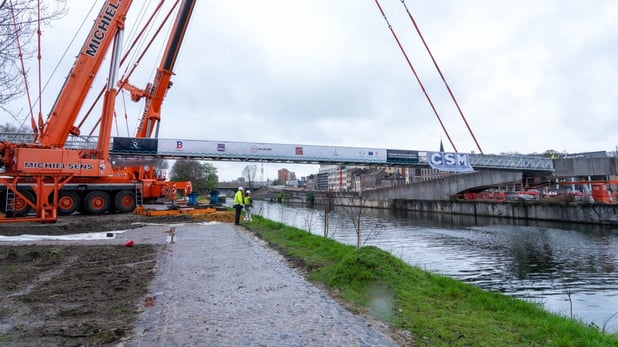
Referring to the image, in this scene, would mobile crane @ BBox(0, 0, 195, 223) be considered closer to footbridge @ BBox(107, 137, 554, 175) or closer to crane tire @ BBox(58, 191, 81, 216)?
crane tire @ BBox(58, 191, 81, 216)

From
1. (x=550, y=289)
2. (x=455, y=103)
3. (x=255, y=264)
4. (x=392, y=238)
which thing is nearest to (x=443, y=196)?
(x=455, y=103)

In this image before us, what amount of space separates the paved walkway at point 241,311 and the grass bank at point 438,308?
22.0 inches

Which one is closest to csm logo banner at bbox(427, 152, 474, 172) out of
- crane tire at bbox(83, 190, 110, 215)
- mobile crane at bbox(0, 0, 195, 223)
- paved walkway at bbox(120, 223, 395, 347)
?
mobile crane at bbox(0, 0, 195, 223)

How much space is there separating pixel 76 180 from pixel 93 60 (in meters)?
7.27

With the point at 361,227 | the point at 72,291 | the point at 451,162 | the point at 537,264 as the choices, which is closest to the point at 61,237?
the point at 72,291

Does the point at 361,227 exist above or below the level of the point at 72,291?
below

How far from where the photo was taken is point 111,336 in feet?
14.3

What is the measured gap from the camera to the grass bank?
4.74 metres

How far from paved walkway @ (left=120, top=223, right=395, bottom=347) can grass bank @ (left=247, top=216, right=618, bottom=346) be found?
1.83 ft

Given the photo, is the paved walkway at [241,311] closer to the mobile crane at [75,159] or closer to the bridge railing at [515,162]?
the mobile crane at [75,159]

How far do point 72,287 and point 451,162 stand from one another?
38.4 m

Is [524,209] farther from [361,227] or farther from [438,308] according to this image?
[438,308]

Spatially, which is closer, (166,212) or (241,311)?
(241,311)

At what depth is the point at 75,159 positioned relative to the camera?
1873cm
